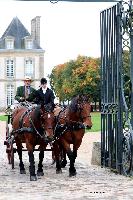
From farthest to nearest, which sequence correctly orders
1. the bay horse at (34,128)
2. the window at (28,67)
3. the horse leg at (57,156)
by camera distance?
the window at (28,67), the horse leg at (57,156), the bay horse at (34,128)

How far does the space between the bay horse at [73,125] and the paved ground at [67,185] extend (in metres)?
0.65

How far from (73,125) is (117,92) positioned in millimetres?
1363

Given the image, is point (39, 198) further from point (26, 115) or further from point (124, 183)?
point (26, 115)

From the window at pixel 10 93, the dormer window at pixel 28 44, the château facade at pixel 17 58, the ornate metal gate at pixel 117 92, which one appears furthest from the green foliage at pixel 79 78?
the ornate metal gate at pixel 117 92

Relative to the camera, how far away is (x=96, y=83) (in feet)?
275

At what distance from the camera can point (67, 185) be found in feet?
41.2

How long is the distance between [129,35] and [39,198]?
17.6ft

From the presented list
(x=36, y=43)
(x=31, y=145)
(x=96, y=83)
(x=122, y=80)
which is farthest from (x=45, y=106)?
(x=36, y=43)

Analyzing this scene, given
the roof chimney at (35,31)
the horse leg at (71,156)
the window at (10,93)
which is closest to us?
the horse leg at (71,156)

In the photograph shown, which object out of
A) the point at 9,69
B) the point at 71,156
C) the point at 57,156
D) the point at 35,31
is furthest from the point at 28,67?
the point at 71,156

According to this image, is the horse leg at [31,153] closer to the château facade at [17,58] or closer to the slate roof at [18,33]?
the château facade at [17,58]

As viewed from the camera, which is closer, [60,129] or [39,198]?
[39,198]

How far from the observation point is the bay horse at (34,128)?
522 inches

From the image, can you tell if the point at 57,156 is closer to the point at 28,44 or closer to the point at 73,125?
the point at 73,125
